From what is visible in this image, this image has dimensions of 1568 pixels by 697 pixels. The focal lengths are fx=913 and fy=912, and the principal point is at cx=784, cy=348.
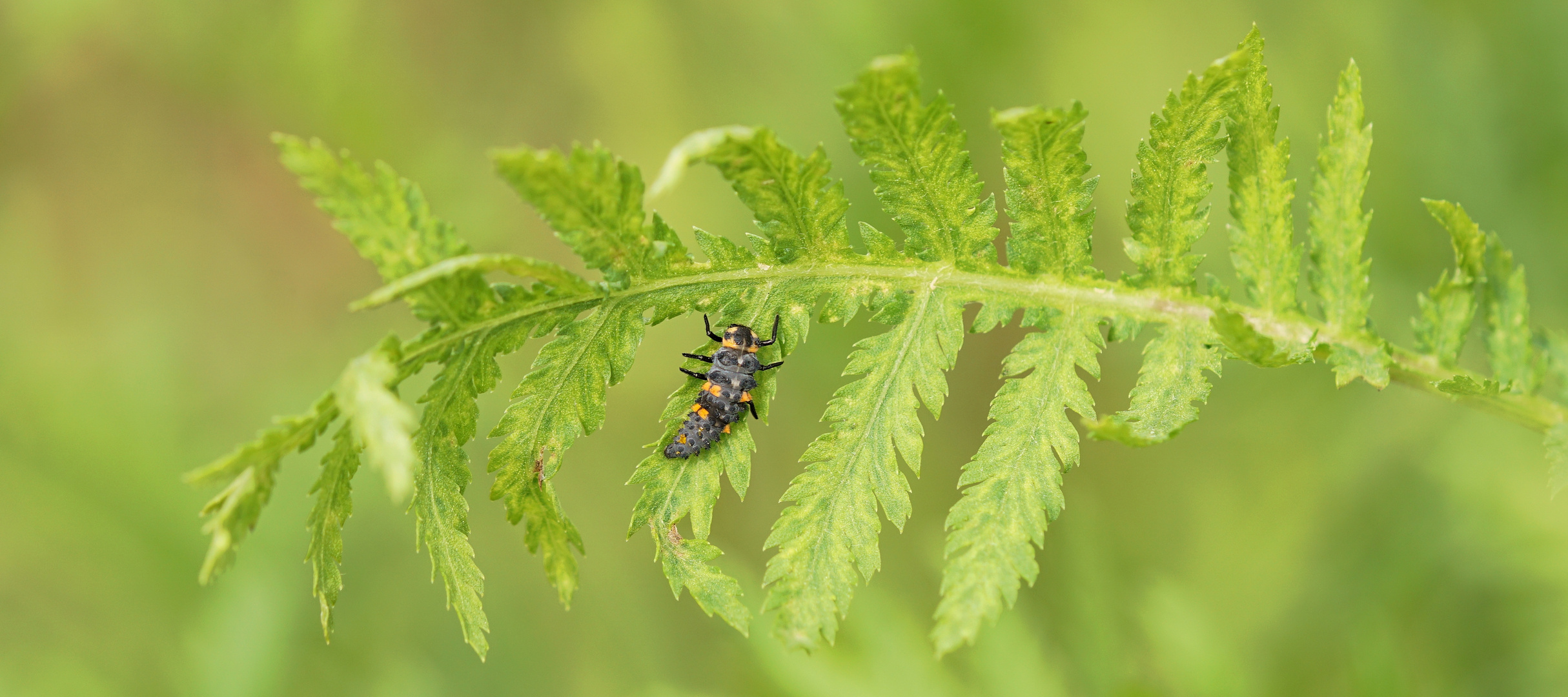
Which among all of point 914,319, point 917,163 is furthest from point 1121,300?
point 917,163

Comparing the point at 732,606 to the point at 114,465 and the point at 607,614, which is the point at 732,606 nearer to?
the point at 607,614

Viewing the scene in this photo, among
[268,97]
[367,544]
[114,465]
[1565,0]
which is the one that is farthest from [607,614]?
[1565,0]

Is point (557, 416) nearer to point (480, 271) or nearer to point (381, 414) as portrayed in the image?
point (480, 271)

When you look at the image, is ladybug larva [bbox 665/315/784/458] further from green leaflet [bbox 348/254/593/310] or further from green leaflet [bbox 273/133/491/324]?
green leaflet [bbox 273/133/491/324]

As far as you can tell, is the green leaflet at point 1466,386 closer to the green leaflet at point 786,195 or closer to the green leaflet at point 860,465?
the green leaflet at point 860,465

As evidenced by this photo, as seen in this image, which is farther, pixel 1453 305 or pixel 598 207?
pixel 1453 305
